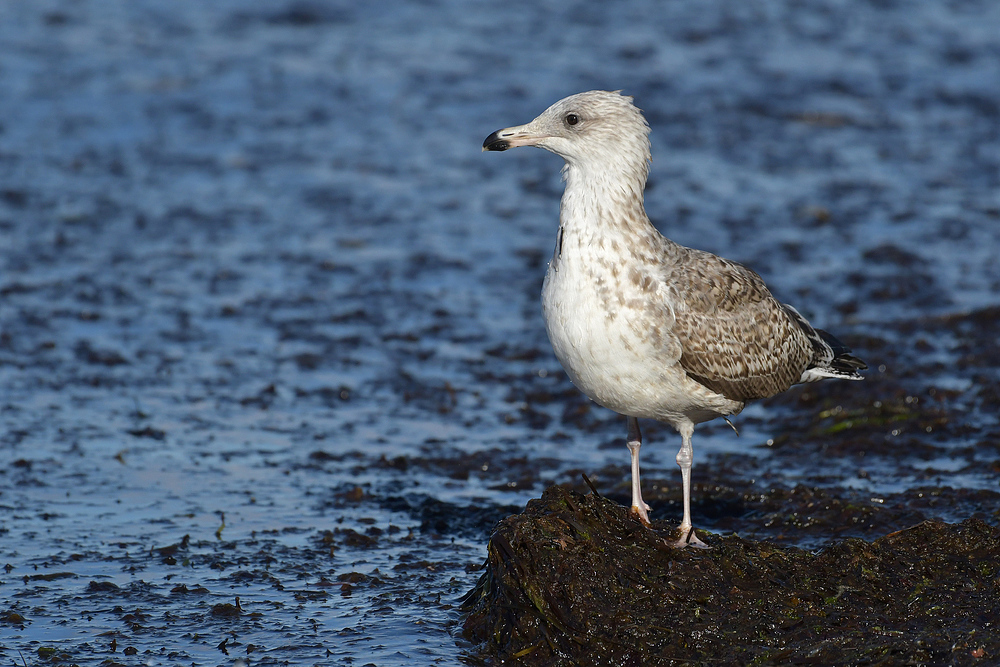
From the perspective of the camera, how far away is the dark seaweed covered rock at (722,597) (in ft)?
20.4

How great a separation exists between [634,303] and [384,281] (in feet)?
19.6

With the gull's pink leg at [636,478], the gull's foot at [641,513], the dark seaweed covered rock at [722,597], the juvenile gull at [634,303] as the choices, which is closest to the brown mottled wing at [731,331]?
the juvenile gull at [634,303]

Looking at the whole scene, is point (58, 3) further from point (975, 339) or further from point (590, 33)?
point (975, 339)

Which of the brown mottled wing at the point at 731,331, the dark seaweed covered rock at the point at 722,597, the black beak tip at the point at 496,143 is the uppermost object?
the black beak tip at the point at 496,143

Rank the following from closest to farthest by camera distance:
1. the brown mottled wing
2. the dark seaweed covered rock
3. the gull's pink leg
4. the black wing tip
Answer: the dark seaweed covered rock < the brown mottled wing < the gull's pink leg < the black wing tip

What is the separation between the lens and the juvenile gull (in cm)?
674

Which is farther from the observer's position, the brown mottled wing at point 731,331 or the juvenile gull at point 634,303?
the brown mottled wing at point 731,331

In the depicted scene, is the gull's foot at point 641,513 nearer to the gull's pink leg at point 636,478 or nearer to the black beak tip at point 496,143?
the gull's pink leg at point 636,478

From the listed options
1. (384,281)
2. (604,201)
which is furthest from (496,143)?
(384,281)

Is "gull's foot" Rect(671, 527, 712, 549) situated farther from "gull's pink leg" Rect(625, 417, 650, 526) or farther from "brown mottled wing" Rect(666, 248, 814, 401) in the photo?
"brown mottled wing" Rect(666, 248, 814, 401)

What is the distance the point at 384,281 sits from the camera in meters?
12.5

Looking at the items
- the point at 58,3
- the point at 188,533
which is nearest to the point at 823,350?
the point at 188,533

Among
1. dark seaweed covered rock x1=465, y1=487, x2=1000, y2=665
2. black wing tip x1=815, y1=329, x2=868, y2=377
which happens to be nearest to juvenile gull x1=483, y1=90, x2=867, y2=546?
dark seaweed covered rock x1=465, y1=487, x2=1000, y2=665

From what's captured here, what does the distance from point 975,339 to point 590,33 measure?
10240mm
